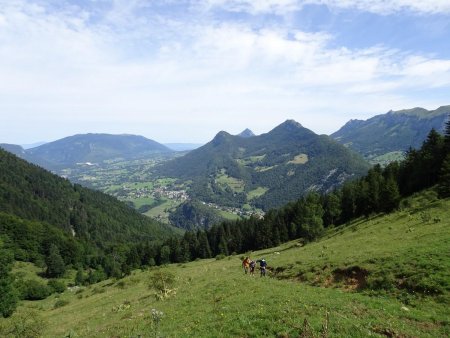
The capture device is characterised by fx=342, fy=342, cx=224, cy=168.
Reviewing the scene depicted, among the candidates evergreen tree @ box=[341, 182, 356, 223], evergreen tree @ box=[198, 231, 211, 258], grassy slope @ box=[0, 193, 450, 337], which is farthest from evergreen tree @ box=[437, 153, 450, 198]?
evergreen tree @ box=[198, 231, 211, 258]

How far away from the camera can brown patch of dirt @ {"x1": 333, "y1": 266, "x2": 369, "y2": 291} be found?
28.6 meters

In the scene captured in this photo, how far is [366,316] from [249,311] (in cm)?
693

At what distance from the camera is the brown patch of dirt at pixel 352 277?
28641mm

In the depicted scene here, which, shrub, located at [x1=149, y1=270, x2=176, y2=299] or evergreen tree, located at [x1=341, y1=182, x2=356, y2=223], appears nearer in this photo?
shrub, located at [x1=149, y1=270, x2=176, y2=299]

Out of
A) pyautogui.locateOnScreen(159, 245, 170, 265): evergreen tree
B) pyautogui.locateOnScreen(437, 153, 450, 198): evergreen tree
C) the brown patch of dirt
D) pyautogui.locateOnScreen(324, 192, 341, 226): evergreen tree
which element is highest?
pyautogui.locateOnScreen(437, 153, 450, 198): evergreen tree

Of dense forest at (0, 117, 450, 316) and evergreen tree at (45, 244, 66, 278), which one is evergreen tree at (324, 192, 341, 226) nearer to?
dense forest at (0, 117, 450, 316)

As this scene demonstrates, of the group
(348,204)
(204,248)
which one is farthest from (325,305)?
(204,248)

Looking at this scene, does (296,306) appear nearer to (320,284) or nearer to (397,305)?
(397,305)

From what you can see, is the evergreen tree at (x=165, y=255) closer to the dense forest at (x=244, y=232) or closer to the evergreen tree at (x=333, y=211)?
the dense forest at (x=244, y=232)

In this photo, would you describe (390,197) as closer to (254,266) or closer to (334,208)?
(334,208)

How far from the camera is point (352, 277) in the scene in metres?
30.3

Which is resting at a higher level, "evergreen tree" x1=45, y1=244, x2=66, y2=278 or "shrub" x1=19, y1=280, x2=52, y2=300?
"shrub" x1=19, y1=280, x2=52, y2=300

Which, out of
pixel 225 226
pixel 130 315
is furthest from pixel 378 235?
pixel 225 226

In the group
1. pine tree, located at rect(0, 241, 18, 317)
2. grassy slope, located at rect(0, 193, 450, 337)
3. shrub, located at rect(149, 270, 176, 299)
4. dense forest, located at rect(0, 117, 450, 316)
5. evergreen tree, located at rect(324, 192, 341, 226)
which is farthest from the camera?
evergreen tree, located at rect(324, 192, 341, 226)
